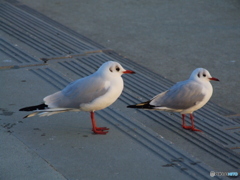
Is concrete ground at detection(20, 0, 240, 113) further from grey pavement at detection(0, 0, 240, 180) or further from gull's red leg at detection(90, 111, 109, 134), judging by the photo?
gull's red leg at detection(90, 111, 109, 134)

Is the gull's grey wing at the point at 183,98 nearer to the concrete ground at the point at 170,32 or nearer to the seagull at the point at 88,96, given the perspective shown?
the seagull at the point at 88,96

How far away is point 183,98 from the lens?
14.9 ft

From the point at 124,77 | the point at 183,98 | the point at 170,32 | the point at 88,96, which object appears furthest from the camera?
the point at 170,32

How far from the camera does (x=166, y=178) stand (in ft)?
10.8

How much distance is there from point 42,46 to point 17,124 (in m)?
2.45

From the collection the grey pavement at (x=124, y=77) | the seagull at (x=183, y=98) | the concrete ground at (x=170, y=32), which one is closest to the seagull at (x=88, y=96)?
the grey pavement at (x=124, y=77)

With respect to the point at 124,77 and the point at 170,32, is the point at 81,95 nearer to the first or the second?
the point at 124,77

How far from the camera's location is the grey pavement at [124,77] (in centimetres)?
349

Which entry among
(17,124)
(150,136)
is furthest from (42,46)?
(150,136)

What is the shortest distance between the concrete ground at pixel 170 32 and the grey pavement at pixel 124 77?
2cm

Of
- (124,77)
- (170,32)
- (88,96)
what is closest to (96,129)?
(88,96)

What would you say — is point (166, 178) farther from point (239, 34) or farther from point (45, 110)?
point (239, 34)

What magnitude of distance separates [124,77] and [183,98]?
1.47 metres

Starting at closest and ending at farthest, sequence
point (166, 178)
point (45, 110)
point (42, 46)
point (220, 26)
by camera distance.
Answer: point (166, 178), point (45, 110), point (42, 46), point (220, 26)
